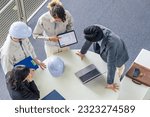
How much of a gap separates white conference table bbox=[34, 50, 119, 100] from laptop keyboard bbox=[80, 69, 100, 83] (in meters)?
0.04

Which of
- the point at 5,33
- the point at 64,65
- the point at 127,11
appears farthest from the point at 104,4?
the point at 64,65

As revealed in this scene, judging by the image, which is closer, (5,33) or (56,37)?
(56,37)

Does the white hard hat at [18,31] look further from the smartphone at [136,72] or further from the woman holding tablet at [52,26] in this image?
the smartphone at [136,72]

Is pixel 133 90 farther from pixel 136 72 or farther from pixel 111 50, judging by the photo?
pixel 111 50

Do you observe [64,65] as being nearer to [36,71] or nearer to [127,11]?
[36,71]

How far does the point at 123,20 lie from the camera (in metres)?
5.33

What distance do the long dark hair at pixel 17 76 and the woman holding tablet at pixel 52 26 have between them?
2.37 ft

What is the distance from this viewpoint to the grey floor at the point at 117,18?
5.05 m

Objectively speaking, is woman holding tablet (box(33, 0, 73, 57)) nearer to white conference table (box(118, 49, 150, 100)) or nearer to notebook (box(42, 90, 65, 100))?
notebook (box(42, 90, 65, 100))

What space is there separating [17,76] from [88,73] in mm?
858

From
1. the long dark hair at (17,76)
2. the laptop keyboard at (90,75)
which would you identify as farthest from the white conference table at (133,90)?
the long dark hair at (17,76)

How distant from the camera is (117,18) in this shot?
211 inches

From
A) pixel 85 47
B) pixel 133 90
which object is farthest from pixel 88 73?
pixel 133 90

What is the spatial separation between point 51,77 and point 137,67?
0.94 meters
